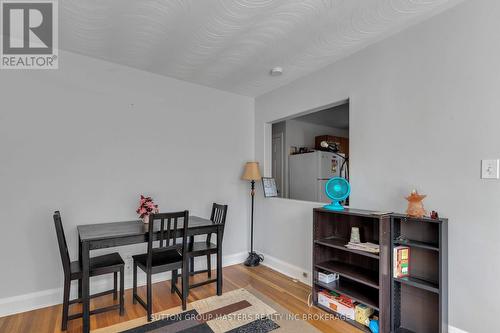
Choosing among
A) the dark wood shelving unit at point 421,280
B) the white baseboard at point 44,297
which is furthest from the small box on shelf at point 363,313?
the white baseboard at point 44,297

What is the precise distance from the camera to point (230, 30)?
7.73 ft

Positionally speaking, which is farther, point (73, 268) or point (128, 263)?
point (128, 263)

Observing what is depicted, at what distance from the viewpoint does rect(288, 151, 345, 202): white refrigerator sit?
13.7 ft

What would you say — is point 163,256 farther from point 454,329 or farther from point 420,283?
point 454,329

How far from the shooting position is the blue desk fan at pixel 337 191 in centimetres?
254

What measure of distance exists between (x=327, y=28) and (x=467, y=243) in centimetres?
203

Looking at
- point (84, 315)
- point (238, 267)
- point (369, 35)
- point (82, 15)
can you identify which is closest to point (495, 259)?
point (369, 35)

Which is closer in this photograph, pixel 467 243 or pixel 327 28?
pixel 467 243

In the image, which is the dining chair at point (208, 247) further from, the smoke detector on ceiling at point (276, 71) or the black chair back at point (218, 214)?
the smoke detector on ceiling at point (276, 71)

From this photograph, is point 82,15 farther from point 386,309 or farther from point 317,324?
point 386,309

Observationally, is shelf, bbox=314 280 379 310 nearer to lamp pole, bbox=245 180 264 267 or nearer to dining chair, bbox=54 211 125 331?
lamp pole, bbox=245 180 264 267

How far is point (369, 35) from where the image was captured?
2.41 m

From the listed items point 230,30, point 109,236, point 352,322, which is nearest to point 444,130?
point 352,322

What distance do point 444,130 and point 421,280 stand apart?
46.8 inches
